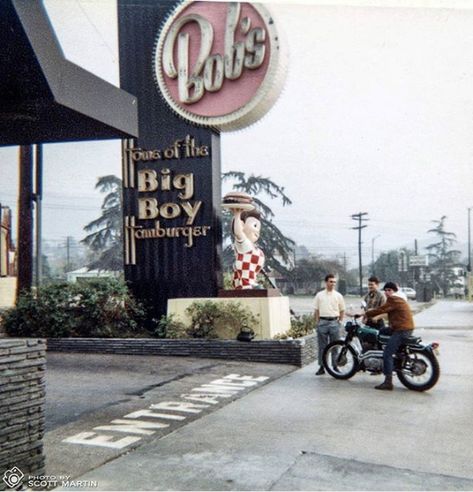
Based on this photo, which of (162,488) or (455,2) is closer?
(162,488)

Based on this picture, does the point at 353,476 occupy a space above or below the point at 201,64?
below

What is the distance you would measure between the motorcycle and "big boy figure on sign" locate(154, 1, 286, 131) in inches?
189

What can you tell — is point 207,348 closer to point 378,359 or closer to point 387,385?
point 378,359

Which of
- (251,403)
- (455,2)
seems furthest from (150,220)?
(455,2)

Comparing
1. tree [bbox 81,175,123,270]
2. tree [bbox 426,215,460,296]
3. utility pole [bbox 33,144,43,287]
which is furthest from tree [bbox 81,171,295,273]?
tree [bbox 426,215,460,296]

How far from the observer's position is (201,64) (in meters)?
12.7

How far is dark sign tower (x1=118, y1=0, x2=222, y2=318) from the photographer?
41.8ft

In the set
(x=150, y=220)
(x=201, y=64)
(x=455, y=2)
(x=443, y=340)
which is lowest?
(x=443, y=340)

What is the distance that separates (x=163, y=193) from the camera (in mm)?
13094

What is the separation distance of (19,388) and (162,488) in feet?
3.89

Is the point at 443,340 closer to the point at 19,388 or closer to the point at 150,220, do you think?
the point at 150,220

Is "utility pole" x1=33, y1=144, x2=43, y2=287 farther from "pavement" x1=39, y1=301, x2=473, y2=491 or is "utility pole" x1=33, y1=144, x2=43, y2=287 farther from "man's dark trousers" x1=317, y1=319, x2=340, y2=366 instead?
"pavement" x1=39, y1=301, x2=473, y2=491

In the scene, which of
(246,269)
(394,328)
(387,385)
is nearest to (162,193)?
(246,269)

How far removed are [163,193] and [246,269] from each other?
2.36 m
